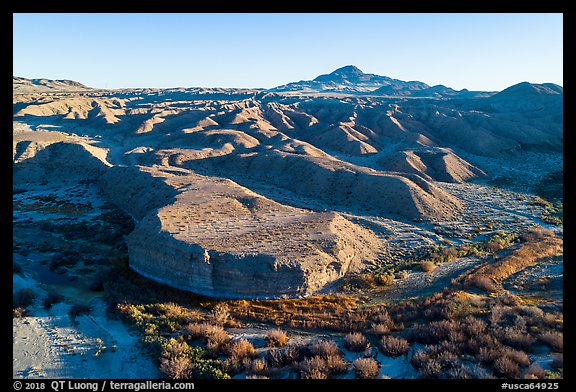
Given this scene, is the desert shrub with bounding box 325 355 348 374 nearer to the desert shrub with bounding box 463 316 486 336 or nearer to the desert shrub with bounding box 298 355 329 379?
the desert shrub with bounding box 298 355 329 379

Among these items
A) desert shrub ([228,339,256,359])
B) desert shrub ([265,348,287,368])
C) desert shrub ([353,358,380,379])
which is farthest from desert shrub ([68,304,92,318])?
desert shrub ([353,358,380,379])

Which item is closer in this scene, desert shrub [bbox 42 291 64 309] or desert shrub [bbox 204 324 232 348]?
desert shrub [bbox 204 324 232 348]

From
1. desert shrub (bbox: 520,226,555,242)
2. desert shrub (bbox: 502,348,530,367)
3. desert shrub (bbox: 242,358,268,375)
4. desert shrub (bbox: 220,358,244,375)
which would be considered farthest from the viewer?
desert shrub (bbox: 520,226,555,242)

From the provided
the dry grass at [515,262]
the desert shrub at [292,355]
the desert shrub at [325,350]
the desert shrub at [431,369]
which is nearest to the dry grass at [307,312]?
the desert shrub at [325,350]

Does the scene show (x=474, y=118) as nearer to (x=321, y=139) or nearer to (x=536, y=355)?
(x=321, y=139)

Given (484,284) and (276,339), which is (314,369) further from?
(484,284)

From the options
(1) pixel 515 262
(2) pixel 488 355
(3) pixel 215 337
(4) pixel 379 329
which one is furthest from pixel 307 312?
(1) pixel 515 262

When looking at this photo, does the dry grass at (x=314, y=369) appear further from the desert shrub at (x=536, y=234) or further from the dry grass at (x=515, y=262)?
the desert shrub at (x=536, y=234)
